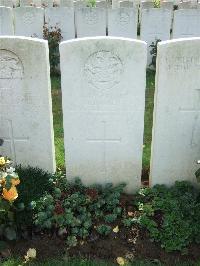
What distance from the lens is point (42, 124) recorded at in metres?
4.30

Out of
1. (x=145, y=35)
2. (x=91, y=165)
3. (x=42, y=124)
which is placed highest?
(x=145, y=35)

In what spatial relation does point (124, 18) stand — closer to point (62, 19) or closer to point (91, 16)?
point (91, 16)

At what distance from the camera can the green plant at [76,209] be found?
3955mm

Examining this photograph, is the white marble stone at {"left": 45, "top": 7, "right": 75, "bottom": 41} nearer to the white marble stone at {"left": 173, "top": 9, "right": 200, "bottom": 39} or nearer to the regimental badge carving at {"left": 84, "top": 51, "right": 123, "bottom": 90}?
the white marble stone at {"left": 173, "top": 9, "right": 200, "bottom": 39}

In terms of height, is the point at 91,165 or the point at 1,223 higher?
the point at 91,165

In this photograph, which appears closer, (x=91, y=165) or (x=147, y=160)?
(x=91, y=165)

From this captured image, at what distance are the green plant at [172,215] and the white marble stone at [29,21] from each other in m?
5.18

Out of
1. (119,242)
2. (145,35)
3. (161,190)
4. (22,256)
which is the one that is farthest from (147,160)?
(145,35)

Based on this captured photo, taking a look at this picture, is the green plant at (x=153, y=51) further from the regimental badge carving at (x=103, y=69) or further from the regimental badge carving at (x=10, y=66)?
the regimental badge carving at (x=10, y=66)

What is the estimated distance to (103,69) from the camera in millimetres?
3963

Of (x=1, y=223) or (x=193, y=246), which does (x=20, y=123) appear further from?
(x=193, y=246)

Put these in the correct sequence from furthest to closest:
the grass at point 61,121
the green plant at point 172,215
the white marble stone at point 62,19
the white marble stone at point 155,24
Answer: the white marble stone at point 62,19 → the white marble stone at point 155,24 → the grass at point 61,121 → the green plant at point 172,215

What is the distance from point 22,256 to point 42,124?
51.5 inches

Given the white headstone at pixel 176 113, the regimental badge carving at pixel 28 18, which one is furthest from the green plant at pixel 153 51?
the white headstone at pixel 176 113
